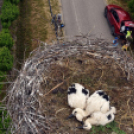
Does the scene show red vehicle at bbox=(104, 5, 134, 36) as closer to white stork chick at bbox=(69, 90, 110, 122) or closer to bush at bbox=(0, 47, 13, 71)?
white stork chick at bbox=(69, 90, 110, 122)

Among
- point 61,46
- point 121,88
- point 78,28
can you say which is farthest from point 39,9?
point 121,88

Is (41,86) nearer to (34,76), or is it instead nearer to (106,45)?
(34,76)

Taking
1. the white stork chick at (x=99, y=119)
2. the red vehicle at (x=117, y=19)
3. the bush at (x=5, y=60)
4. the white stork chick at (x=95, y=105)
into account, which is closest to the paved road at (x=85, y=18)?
the red vehicle at (x=117, y=19)

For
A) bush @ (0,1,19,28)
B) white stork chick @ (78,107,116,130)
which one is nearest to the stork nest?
white stork chick @ (78,107,116,130)

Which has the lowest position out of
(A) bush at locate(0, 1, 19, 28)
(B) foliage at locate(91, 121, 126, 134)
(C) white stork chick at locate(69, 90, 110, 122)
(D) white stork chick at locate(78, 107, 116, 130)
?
(B) foliage at locate(91, 121, 126, 134)

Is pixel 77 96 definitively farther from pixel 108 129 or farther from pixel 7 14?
pixel 7 14

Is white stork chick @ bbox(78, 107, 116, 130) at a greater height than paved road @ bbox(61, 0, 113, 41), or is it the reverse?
paved road @ bbox(61, 0, 113, 41)

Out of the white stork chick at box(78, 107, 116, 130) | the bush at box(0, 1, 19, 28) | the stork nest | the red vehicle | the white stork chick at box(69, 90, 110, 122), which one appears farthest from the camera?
the red vehicle

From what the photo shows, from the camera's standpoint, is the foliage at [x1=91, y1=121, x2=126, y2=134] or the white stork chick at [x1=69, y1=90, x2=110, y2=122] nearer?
the foliage at [x1=91, y1=121, x2=126, y2=134]

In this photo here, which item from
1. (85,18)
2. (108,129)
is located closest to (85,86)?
(108,129)
